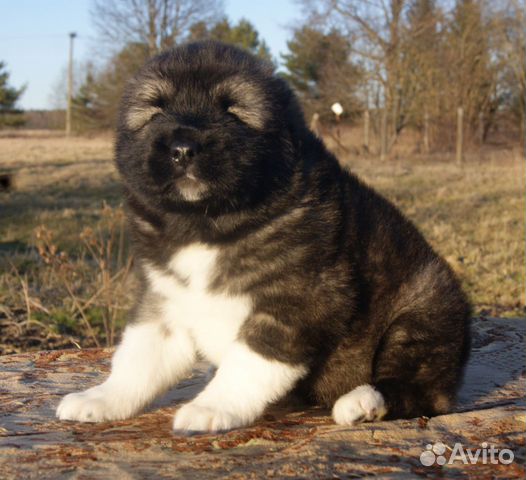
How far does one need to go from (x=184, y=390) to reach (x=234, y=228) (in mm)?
1215

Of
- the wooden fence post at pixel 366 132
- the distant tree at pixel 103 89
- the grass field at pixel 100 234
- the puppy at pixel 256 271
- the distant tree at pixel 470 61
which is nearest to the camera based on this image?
the puppy at pixel 256 271

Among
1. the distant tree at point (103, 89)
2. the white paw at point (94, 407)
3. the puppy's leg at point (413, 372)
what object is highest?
the distant tree at point (103, 89)

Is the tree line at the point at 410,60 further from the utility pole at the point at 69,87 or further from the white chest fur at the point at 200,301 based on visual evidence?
the white chest fur at the point at 200,301

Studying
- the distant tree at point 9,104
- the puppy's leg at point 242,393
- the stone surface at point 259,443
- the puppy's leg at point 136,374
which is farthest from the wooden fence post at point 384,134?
the puppy's leg at point 242,393

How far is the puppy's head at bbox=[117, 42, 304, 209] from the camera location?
8.80ft

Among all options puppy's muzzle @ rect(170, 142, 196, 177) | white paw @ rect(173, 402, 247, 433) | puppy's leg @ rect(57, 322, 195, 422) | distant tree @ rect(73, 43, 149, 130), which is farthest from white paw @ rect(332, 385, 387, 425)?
distant tree @ rect(73, 43, 149, 130)

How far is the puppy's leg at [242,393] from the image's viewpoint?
271 cm

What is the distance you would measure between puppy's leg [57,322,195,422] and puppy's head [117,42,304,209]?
2.02 ft

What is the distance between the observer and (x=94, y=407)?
3041mm

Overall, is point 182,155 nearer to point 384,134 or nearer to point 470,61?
point 384,134

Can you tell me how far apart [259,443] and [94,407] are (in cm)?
75

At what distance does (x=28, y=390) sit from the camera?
145 inches

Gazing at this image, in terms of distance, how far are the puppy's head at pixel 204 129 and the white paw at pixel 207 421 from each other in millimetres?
762

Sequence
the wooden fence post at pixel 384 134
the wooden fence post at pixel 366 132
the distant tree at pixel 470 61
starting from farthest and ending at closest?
the distant tree at pixel 470 61 → the wooden fence post at pixel 366 132 → the wooden fence post at pixel 384 134
